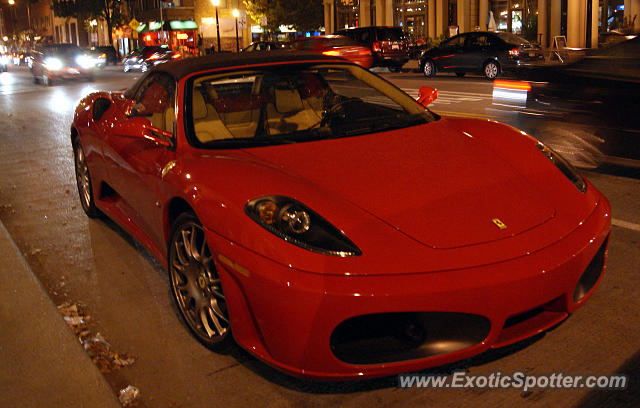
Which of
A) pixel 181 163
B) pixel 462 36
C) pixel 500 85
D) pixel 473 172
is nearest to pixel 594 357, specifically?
pixel 473 172

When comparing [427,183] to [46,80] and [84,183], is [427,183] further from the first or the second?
[46,80]

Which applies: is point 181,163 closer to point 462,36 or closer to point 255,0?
point 462,36

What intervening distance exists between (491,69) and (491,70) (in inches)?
1.2

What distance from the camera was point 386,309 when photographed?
2.59 meters

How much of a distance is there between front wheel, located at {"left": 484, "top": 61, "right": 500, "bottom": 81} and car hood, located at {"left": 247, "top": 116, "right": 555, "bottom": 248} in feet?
61.0

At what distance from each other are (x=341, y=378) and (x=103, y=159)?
298cm

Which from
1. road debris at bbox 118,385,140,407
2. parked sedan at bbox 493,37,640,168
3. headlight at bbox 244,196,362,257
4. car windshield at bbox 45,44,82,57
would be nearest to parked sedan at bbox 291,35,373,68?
car windshield at bbox 45,44,82,57

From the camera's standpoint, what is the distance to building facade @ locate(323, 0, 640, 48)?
3023cm

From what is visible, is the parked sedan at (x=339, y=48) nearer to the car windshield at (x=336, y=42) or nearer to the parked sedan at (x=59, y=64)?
the car windshield at (x=336, y=42)

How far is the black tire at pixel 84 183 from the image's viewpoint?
19.0 feet

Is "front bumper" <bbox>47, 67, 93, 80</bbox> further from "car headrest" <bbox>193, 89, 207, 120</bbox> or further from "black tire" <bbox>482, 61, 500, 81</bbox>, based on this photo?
"car headrest" <bbox>193, 89, 207, 120</bbox>

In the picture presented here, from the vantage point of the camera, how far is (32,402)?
9.84ft

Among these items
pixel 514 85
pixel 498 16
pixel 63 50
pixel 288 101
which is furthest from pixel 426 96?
pixel 498 16

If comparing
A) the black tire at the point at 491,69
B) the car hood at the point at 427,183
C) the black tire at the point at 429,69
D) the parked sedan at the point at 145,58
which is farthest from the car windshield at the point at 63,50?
the car hood at the point at 427,183
